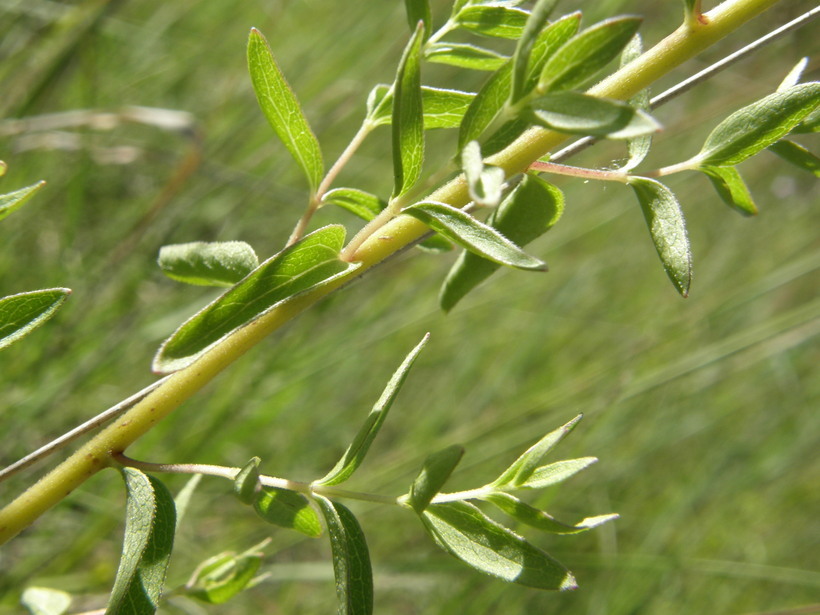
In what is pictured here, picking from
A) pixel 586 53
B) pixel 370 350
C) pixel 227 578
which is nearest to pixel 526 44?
pixel 586 53

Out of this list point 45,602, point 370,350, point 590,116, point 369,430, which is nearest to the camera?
point 590,116

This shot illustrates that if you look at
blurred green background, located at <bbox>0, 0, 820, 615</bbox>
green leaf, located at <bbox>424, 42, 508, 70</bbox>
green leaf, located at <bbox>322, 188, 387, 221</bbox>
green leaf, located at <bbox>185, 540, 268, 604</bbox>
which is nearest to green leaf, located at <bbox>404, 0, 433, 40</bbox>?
green leaf, located at <bbox>424, 42, 508, 70</bbox>

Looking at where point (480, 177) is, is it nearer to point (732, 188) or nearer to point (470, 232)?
point (470, 232)

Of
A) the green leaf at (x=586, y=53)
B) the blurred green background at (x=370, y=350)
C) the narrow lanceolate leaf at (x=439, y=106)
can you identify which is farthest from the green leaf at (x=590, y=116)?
the blurred green background at (x=370, y=350)

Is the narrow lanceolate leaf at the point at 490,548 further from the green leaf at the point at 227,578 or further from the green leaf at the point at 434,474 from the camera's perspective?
the green leaf at the point at 227,578

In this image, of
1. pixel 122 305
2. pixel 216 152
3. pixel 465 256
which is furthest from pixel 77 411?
pixel 465 256
